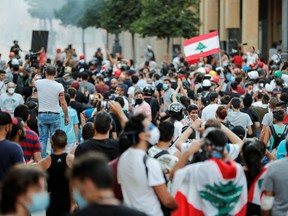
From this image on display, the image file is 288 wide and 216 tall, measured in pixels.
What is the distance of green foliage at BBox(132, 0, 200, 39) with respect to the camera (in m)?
43.1

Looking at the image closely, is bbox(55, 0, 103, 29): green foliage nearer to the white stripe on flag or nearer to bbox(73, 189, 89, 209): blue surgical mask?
the white stripe on flag

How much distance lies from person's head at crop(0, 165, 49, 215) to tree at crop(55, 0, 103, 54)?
1897 inches

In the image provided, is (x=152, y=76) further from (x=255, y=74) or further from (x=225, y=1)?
(x=225, y=1)

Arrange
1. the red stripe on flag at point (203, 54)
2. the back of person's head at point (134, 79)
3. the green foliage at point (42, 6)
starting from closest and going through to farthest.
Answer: the back of person's head at point (134, 79)
the red stripe on flag at point (203, 54)
the green foliage at point (42, 6)

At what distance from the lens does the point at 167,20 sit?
43031 millimetres

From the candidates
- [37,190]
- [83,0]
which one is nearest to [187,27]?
[83,0]

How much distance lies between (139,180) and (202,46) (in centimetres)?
1803

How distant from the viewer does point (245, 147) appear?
8.92m

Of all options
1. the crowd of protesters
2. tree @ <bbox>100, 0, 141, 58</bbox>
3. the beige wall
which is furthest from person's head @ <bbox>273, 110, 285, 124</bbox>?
tree @ <bbox>100, 0, 141, 58</bbox>

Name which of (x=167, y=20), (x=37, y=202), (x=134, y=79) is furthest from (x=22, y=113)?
(x=167, y=20)

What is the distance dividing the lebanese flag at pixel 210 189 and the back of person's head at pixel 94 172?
217cm

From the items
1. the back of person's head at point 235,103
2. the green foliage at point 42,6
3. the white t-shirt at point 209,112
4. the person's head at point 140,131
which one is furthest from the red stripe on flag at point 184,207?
the green foliage at point 42,6

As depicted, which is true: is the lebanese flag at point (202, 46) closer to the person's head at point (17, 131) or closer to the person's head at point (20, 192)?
the person's head at point (17, 131)

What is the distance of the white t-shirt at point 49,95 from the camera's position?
1534 centimetres
